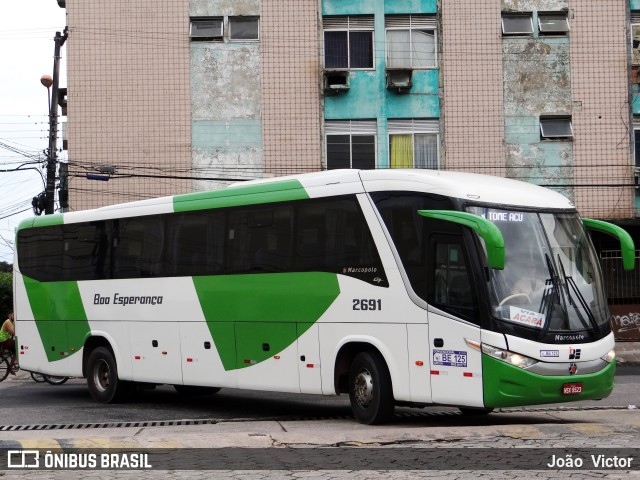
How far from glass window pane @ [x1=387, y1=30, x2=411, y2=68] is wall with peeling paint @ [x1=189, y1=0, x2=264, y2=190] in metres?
3.89

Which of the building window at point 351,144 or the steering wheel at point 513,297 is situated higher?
the building window at point 351,144

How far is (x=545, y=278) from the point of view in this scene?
1301 cm

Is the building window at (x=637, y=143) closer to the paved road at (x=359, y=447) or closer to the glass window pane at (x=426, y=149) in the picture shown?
the glass window pane at (x=426, y=149)

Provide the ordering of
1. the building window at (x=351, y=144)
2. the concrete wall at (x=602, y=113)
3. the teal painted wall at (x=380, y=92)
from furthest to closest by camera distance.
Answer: the teal painted wall at (x=380, y=92) → the building window at (x=351, y=144) → the concrete wall at (x=602, y=113)

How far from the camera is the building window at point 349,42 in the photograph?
32.1 meters

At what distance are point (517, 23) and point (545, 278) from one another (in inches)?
814

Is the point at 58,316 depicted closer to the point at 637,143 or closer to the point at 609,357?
the point at 609,357

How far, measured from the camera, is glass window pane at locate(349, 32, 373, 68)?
32.2m

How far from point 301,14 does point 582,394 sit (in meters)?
21.0

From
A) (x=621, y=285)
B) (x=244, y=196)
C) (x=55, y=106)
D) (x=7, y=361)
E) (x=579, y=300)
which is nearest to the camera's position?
(x=579, y=300)

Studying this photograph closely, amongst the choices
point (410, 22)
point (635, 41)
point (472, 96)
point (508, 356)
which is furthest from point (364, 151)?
point (508, 356)

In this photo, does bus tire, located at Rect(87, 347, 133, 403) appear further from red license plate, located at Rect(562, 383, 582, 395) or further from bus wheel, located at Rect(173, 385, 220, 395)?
red license plate, located at Rect(562, 383, 582, 395)

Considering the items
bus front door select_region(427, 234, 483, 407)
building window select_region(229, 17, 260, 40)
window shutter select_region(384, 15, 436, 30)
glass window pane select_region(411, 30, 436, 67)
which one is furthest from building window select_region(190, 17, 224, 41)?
bus front door select_region(427, 234, 483, 407)

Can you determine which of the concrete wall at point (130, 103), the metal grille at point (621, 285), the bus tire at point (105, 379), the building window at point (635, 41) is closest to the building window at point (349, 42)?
the concrete wall at point (130, 103)
